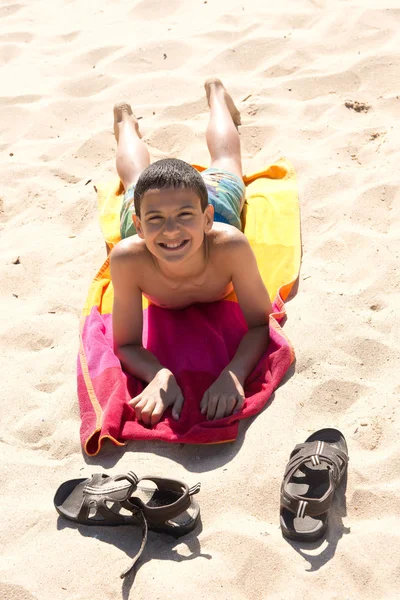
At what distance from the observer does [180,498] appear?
2.60 m

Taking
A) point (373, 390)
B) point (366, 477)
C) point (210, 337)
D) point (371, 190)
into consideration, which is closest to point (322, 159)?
point (371, 190)

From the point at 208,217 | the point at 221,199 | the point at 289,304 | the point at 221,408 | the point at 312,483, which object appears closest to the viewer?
the point at 312,483

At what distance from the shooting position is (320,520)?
8.45 ft

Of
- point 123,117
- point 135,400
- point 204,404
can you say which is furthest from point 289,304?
point 123,117

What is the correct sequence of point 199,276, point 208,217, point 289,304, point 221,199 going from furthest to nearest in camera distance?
point 221,199 → point 289,304 → point 199,276 → point 208,217

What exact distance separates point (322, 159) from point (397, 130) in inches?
19.2

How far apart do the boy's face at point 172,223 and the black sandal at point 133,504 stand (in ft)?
3.03

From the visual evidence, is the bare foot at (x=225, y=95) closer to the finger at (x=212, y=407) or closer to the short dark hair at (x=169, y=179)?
the short dark hair at (x=169, y=179)

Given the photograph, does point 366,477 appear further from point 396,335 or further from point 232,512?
point 396,335

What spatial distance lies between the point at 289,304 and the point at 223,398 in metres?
0.77

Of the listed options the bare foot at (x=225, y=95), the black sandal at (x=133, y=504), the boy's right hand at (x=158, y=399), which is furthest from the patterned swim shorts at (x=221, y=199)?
the black sandal at (x=133, y=504)

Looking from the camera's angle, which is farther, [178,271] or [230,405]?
[178,271]

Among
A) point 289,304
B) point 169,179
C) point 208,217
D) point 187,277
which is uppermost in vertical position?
point 169,179

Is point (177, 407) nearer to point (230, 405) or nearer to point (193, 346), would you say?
point (230, 405)
